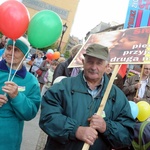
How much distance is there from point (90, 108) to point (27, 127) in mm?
3901

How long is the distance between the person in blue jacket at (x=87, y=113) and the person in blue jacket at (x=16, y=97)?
1.03 ft

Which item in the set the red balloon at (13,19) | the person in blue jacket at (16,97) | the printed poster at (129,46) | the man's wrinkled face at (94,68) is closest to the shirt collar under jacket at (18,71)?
the person in blue jacket at (16,97)

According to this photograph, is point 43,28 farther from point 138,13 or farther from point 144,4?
point 144,4

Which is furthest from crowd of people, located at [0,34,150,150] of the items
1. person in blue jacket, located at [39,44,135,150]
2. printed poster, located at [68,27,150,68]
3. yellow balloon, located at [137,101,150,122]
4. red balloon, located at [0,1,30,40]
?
yellow balloon, located at [137,101,150,122]

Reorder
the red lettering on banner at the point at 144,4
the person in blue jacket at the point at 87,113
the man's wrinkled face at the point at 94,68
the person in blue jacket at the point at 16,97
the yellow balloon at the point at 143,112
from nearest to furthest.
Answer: the person in blue jacket at the point at 87,113, the man's wrinkled face at the point at 94,68, the person in blue jacket at the point at 16,97, the yellow balloon at the point at 143,112, the red lettering on banner at the point at 144,4

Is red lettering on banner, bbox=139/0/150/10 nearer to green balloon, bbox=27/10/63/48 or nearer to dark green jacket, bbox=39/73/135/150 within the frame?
green balloon, bbox=27/10/63/48

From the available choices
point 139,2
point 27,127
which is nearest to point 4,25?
point 27,127

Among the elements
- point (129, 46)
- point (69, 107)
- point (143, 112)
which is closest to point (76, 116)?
point (69, 107)

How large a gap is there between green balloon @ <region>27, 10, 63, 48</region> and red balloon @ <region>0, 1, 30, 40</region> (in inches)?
3.7

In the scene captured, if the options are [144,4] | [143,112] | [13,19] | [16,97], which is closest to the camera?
[16,97]

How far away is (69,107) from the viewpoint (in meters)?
2.44

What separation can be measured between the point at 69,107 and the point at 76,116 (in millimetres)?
101

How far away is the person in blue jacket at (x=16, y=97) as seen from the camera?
106 inches

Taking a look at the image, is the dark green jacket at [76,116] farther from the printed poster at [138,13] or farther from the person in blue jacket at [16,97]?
the printed poster at [138,13]
